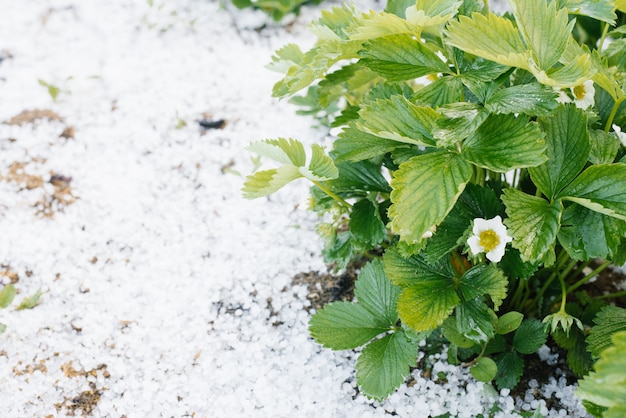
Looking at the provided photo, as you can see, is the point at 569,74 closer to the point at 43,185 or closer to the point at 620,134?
the point at 620,134

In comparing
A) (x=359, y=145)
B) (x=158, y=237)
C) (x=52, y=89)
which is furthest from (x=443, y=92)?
(x=52, y=89)

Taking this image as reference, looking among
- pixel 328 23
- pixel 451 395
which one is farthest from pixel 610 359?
pixel 328 23

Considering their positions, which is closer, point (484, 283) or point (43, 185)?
point (484, 283)

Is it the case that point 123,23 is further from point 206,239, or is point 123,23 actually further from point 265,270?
point 265,270

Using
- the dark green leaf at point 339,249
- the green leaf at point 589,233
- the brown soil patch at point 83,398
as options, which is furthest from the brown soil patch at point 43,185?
the green leaf at point 589,233

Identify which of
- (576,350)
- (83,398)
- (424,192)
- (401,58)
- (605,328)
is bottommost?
(83,398)

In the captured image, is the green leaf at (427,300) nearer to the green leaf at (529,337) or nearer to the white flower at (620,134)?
the green leaf at (529,337)
